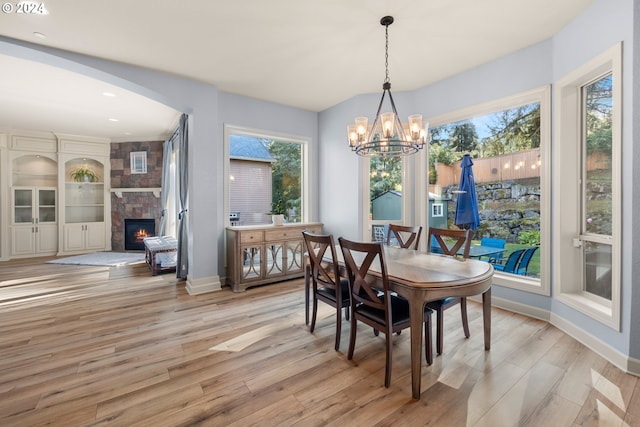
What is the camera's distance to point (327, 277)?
249cm

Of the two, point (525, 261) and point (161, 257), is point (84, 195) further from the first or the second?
point (525, 261)

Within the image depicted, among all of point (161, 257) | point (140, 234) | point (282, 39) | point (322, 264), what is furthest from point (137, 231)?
point (322, 264)

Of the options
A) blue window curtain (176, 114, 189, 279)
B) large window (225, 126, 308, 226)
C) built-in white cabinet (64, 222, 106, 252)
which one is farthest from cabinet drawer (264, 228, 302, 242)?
built-in white cabinet (64, 222, 106, 252)

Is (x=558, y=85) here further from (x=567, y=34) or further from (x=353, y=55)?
(x=353, y=55)

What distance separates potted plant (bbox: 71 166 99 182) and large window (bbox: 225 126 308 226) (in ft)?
15.3

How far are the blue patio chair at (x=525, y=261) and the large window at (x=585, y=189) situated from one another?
0.36m

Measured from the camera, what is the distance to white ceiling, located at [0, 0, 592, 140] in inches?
93.4

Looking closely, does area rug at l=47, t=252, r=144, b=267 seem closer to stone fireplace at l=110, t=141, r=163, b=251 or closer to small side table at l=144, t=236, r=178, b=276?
stone fireplace at l=110, t=141, r=163, b=251

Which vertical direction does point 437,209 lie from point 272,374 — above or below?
above

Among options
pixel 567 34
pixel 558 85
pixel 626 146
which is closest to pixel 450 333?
pixel 626 146

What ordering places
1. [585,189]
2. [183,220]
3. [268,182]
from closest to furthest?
[585,189], [183,220], [268,182]

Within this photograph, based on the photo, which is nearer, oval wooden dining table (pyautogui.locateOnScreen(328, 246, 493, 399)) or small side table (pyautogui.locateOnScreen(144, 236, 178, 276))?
oval wooden dining table (pyautogui.locateOnScreen(328, 246, 493, 399))

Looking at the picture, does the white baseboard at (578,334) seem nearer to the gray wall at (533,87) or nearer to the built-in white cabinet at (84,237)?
the gray wall at (533,87)

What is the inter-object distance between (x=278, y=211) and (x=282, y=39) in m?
2.62
